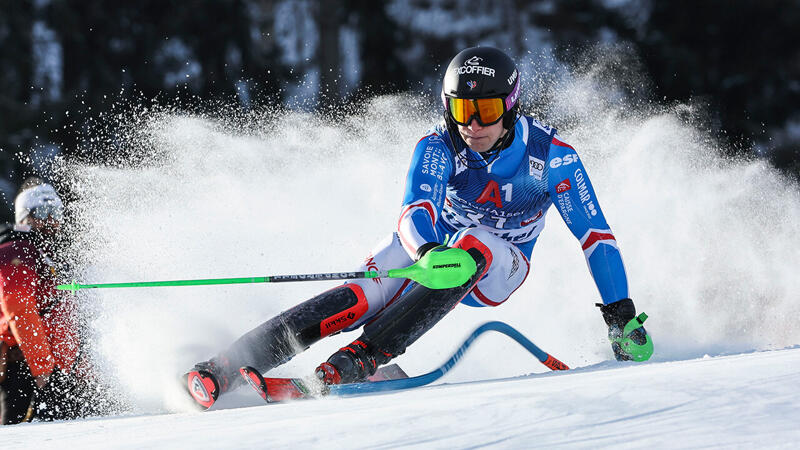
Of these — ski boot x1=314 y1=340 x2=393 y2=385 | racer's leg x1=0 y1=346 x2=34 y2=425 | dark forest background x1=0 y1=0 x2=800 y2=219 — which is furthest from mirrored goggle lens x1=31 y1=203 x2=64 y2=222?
dark forest background x1=0 y1=0 x2=800 y2=219

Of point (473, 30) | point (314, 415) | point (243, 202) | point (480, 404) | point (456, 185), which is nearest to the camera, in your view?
point (480, 404)

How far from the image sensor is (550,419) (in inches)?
74.8

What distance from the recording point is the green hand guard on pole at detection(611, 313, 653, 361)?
10.7ft

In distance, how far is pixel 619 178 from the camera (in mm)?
6309

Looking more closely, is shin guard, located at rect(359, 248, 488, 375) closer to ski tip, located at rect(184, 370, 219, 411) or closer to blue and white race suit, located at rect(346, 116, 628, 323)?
blue and white race suit, located at rect(346, 116, 628, 323)

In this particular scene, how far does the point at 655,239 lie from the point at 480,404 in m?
4.31

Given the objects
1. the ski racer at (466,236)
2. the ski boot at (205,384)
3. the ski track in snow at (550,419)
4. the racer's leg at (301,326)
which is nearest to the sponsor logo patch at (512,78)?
the ski racer at (466,236)

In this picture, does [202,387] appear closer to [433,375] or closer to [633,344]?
[433,375]

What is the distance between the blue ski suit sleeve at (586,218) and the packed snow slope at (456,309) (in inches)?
14.2

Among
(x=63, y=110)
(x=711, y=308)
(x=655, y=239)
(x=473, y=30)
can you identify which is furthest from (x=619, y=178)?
(x=473, y=30)

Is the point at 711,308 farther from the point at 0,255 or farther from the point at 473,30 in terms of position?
the point at 473,30

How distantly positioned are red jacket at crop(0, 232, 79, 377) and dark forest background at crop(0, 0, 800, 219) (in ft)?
24.0

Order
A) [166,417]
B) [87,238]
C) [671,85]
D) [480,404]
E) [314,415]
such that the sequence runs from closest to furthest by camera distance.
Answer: [480,404] < [314,415] < [166,417] < [87,238] < [671,85]

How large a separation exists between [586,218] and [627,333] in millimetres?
493
